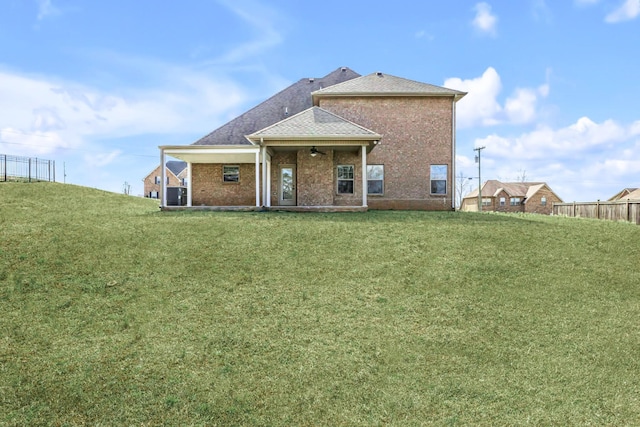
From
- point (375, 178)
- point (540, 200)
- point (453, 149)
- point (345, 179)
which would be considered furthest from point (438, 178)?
point (540, 200)

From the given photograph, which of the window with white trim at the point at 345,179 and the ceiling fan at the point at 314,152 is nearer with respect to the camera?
the ceiling fan at the point at 314,152

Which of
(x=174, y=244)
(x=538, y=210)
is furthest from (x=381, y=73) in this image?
(x=538, y=210)

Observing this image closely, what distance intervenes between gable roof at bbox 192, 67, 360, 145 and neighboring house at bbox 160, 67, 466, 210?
0.06 m

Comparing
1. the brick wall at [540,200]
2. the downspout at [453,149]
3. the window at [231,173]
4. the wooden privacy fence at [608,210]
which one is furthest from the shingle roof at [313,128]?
the brick wall at [540,200]

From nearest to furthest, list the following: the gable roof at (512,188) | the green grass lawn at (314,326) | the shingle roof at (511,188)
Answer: the green grass lawn at (314,326) < the gable roof at (512,188) < the shingle roof at (511,188)

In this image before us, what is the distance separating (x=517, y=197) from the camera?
54938 mm

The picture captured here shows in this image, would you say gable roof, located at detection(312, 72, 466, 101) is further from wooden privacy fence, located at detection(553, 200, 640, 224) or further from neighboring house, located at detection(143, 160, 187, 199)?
neighboring house, located at detection(143, 160, 187, 199)

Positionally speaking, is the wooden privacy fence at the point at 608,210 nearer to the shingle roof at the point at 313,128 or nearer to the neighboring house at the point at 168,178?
the shingle roof at the point at 313,128

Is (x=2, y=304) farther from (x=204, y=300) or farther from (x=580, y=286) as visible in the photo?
(x=580, y=286)

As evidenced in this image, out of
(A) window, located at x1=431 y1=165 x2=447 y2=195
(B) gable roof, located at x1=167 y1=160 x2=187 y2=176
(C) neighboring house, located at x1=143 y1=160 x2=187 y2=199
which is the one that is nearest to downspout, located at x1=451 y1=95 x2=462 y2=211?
(A) window, located at x1=431 y1=165 x2=447 y2=195

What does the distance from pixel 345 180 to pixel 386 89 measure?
5389mm

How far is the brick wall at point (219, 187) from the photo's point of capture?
21.7 metres

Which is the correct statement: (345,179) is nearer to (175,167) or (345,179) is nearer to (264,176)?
(264,176)

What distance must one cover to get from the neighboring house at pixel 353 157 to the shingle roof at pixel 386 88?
0.05 m
